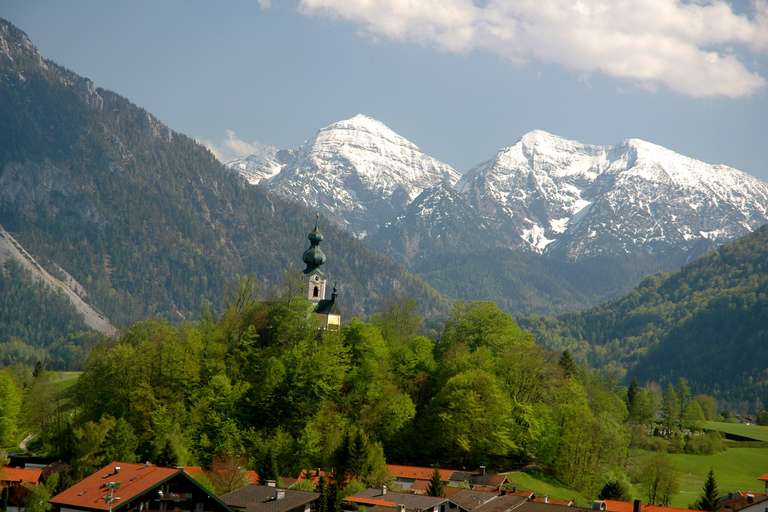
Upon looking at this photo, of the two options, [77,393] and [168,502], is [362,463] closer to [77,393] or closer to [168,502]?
[168,502]

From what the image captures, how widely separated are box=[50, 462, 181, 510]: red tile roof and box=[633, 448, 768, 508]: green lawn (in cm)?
5956

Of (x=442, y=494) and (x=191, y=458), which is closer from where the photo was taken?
(x=442, y=494)

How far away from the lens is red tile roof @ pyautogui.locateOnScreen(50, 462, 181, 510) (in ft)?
293

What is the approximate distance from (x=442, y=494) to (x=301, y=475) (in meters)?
19.8

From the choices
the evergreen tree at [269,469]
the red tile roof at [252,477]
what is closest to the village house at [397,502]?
the evergreen tree at [269,469]

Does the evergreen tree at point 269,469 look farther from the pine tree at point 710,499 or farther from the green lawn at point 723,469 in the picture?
the green lawn at point 723,469

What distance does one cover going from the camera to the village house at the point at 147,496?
291 feet

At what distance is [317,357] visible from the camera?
134 m

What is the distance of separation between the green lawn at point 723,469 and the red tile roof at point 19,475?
6272 cm

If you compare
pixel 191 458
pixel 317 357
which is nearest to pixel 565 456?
pixel 317 357

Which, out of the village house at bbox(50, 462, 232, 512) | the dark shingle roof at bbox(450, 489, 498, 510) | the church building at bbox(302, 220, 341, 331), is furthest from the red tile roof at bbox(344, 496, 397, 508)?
the church building at bbox(302, 220, 341, 331)

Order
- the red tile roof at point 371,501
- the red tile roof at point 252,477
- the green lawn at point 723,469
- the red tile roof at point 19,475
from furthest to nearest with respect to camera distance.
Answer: the green lawn at point 723,469, the red tile roof at point 252,477, the red tile roof at point 19,475, the red tile roof at point 371,501

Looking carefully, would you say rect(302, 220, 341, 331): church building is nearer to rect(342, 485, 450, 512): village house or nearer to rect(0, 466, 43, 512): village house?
rect(0, 466, 43, 512): village house

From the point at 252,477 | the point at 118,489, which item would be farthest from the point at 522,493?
the point at 118,489
